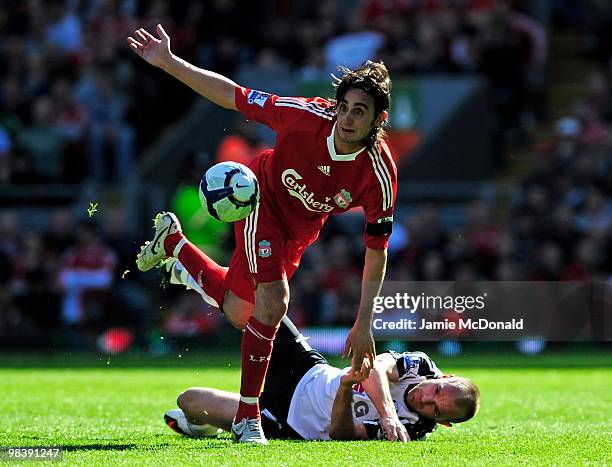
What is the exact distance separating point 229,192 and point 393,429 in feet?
5.66

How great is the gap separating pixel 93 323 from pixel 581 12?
33.8 ft

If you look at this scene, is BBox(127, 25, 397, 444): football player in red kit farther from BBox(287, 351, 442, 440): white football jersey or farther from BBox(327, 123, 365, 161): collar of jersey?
BBox(287, 351, 442, 440): white football jersey

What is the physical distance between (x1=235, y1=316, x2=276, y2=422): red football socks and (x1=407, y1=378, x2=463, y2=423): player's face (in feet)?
3.00

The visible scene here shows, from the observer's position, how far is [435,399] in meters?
7.69

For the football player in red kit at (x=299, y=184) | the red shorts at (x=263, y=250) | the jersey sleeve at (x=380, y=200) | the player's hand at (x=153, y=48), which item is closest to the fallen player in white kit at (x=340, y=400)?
the football player in red kit at (x=299, y=184)

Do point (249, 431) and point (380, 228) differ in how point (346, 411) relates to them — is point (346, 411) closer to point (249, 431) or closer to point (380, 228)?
point (249, 431)

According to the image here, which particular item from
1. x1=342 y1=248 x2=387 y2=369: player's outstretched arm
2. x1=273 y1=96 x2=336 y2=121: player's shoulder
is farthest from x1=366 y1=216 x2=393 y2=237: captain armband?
x1=273 y1=96 x2=336 y2=121: player's shoulder

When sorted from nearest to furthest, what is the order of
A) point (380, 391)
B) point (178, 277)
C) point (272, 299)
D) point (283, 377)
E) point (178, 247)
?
point (380, 391), point (272, 299), point (283, 377), point (178, 247), point (178, 277)

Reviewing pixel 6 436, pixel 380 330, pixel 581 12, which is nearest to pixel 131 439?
pixel 6 436

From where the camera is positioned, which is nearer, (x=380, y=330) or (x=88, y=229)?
(x=380, y=330)

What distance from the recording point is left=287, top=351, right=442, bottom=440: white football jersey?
25.9ft

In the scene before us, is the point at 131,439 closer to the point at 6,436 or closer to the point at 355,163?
the point at 6,436

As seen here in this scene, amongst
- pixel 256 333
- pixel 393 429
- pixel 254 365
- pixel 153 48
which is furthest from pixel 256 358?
pixel 153 48

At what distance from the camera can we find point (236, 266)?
871 cm
